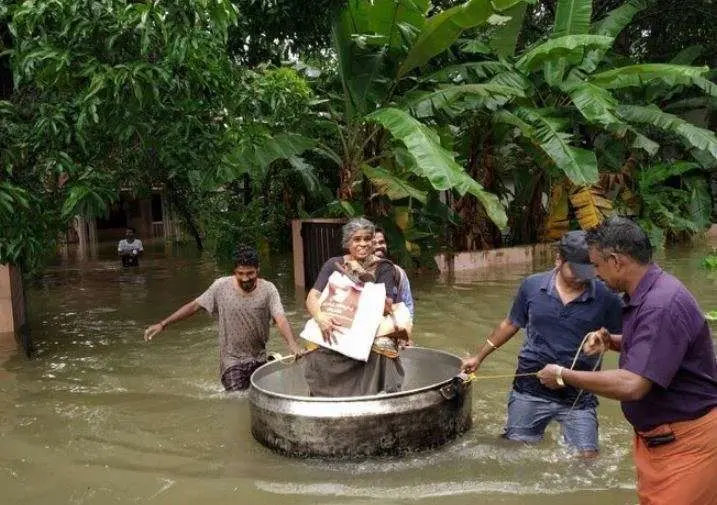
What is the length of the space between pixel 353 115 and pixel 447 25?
2177mm

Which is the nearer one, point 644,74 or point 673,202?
point 644,74

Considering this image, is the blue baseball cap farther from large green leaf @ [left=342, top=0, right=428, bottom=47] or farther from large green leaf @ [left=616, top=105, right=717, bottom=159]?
large green leaf @ [left=616, top=105, right=717, bottom=159]

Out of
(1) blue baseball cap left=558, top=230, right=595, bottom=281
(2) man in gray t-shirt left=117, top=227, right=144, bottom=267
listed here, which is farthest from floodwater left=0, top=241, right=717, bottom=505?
(2) man in gray t-shirt left=117, top=227, right=144, bottom=267

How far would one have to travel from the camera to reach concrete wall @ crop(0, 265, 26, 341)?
888 centimetres

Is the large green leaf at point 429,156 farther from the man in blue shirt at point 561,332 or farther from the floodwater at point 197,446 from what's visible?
the man in blue shirt at point 561,332

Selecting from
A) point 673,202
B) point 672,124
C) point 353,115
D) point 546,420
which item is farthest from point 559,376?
point 673,202

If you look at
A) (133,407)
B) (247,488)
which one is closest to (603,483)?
(247,488)

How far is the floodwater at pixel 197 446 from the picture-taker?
435cm

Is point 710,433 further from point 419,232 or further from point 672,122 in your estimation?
point 672,122

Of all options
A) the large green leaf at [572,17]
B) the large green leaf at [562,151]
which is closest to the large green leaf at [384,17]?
the large green leaf at [562,151]

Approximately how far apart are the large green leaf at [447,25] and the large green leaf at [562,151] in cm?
239

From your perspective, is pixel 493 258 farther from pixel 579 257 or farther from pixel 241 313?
pixel 579 257

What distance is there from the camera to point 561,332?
170 inches

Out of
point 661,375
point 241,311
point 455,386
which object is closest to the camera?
point 661,375
